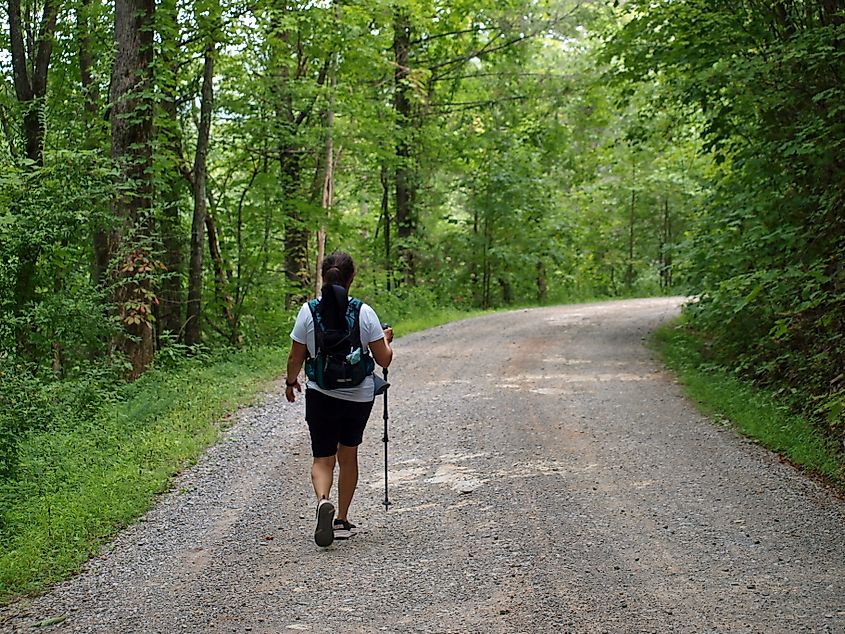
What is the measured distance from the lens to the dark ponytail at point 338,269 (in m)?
6.26

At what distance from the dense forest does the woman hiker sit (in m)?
3.71

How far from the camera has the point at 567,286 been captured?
3741cm

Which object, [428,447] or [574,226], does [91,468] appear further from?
[574,226]

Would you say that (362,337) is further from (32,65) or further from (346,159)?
(346,159)

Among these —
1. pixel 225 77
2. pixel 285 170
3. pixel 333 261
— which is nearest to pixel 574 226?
pixel 285 170

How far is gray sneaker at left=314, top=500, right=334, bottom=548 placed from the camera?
6.14 m

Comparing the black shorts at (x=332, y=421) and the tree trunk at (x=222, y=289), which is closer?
the black shorts at (x=332, y=421)

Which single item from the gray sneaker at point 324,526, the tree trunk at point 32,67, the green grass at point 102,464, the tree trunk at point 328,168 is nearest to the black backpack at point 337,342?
the gray sneaker at point 324,526

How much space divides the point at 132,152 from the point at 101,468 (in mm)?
6188

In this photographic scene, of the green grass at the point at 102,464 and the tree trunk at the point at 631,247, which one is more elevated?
the tree trunk at the point at 631,247

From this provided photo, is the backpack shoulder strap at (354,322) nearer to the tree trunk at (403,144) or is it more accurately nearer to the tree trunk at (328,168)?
the tree trunk at (328,168)

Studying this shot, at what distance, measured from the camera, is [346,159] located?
25188mm

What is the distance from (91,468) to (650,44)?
38.7ft

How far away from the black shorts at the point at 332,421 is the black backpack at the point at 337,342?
5.4 inches
